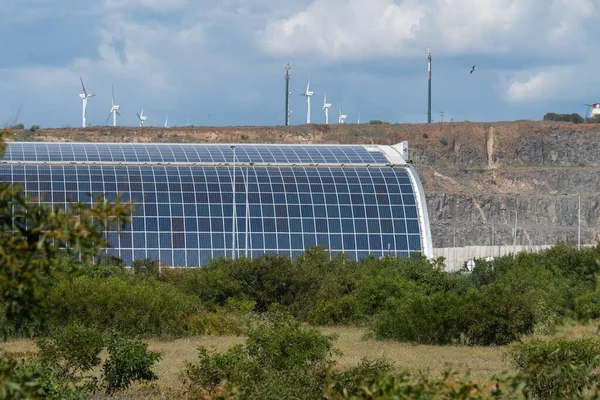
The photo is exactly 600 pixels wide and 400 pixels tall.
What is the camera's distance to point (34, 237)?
6605 millimetres

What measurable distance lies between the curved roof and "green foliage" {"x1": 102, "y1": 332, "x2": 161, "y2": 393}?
33.4 metres

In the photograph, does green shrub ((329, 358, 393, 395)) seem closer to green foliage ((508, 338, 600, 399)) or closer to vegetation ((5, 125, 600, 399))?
vegetation ((5, 125, 600, 399))

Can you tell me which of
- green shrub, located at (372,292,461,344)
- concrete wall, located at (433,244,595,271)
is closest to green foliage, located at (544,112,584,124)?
concrete wall, located at (433,244,595,271)

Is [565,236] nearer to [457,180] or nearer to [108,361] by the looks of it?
[457,180]

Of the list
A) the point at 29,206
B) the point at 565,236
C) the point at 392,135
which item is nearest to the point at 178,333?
the point at 29,206

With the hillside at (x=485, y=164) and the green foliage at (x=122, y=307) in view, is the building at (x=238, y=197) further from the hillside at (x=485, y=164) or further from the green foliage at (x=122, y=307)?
the hillside at (x=485, y=164)

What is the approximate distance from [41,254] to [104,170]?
47479 mm

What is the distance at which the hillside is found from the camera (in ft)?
364

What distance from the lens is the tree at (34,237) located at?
255 inches

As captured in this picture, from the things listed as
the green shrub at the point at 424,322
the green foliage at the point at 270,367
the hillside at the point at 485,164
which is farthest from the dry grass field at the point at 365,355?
the hillside at the point at 485,164

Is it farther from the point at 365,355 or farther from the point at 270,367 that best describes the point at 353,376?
the point at 365,355

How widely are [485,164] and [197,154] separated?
7829cm

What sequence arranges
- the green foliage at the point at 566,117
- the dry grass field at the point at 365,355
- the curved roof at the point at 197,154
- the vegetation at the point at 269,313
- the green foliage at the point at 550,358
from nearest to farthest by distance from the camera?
the vegetation at the point at 269,313 < the green foliage at the point at 550,358 < the dry grass field at the point at 365,355 < the curved roof at the point at 197,154 < the green foliage at the point at 566,117

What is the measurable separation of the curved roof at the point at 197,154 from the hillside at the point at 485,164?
39.5m
